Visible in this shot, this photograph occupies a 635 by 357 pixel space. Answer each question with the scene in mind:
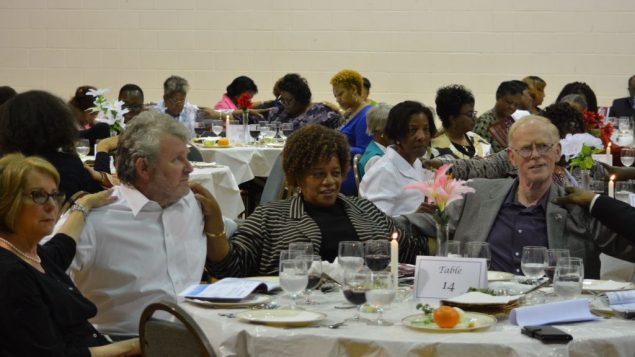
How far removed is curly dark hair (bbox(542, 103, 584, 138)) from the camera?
528 cm

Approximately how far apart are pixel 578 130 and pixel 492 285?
100 inches

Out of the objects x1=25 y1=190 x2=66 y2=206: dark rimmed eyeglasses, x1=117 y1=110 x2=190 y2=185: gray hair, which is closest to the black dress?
x1=25 y1=190 x2=66 y2=206: dark rimmed eyeglasses

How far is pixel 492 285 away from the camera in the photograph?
298 centimetres

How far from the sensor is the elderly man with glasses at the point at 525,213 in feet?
11.9

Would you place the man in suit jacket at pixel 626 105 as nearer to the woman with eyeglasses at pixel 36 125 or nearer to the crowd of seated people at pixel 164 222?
the crowd of seated people at pixel 164 222

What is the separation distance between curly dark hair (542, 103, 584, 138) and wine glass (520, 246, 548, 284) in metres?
2.44

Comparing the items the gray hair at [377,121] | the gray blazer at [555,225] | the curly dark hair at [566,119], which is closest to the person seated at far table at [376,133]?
the gray hair at [377,121]

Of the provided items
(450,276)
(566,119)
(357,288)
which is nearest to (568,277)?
(450,276)

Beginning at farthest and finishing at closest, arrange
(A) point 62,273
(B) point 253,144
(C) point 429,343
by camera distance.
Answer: (B) point 253,144, (A) point 62,273, (C) point 429,343

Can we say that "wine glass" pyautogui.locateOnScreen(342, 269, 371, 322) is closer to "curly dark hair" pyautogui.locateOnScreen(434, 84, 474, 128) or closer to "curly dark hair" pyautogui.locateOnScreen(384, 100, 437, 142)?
"curly dark hair" pyautogui.locateOnScreen(384, 100, 437, 142)

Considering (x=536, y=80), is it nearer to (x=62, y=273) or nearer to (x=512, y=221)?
(x=512, y=221)

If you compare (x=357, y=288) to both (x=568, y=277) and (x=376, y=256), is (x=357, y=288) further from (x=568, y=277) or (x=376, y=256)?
(x=568, y=277)

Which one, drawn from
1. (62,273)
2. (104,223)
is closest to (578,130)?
(104,223)

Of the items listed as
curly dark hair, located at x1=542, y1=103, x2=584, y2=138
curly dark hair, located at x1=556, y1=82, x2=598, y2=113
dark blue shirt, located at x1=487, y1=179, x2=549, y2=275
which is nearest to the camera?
dark blue shirt, located at x1=487, y1=179, x2=549, y2=275
